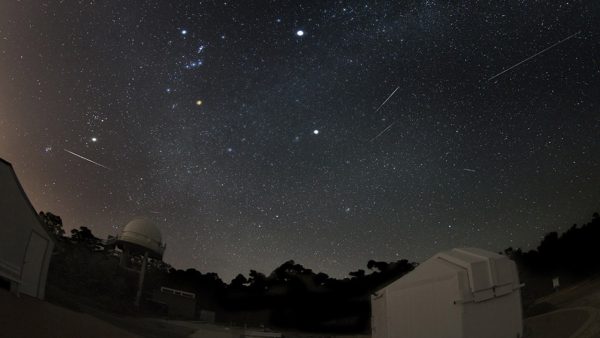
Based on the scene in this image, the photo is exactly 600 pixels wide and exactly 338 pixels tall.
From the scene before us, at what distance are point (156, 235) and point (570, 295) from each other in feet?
104

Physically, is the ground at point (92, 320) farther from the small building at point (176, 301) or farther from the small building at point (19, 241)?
the small building at point (176, 301)

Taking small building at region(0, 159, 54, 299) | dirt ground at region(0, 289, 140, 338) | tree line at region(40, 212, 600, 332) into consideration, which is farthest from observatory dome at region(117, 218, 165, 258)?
dirt ground at region(0, 289, 140, 338)

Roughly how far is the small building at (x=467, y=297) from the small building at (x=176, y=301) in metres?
29.9

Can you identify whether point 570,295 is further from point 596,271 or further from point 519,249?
point 519,249

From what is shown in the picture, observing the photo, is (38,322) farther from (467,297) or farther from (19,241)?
(467,297)

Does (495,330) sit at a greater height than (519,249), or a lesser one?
lesser

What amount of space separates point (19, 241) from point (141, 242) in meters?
22.2

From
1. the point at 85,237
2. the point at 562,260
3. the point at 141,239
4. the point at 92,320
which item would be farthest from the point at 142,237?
the point at 562,260

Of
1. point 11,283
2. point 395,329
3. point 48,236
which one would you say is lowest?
point 395,329

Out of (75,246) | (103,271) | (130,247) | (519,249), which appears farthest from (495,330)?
(75,246)

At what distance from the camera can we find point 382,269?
135 ft

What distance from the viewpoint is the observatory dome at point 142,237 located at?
34.6 metres

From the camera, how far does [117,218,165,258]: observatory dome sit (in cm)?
3459

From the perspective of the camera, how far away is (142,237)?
34875 millimetres
